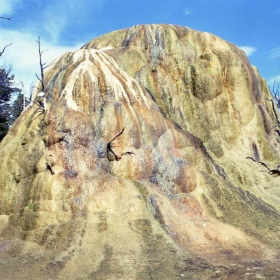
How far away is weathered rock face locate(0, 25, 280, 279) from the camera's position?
14.0 metres

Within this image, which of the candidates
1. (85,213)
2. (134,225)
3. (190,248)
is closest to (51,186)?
(85,213)

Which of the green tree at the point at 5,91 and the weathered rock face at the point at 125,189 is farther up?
the green tree at the point at 5,91

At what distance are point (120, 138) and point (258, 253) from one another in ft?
25.6

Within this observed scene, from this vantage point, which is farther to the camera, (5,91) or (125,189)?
(5,91)

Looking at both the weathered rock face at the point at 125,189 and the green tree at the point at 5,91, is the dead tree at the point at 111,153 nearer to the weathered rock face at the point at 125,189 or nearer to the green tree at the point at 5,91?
the weathered rock face at the point at 125,189

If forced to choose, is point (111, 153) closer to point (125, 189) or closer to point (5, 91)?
point (125, 189)

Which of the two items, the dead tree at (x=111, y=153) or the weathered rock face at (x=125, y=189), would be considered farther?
the dead tree at (x=111, y=153)

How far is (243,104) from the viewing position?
27.1 m

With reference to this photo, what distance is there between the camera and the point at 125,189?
1678 centimetres

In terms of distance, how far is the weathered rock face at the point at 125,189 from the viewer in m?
14.0

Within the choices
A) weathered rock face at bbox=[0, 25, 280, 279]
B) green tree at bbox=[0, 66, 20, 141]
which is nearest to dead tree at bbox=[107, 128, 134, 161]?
weathered rock face at bbox=[0, 25, 280, 279]

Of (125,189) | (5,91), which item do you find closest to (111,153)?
(125,189)

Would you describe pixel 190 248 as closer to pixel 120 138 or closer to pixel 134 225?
pixel 134 225

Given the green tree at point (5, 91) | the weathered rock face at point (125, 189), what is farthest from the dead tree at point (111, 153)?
the green tree at point (5, 91)
